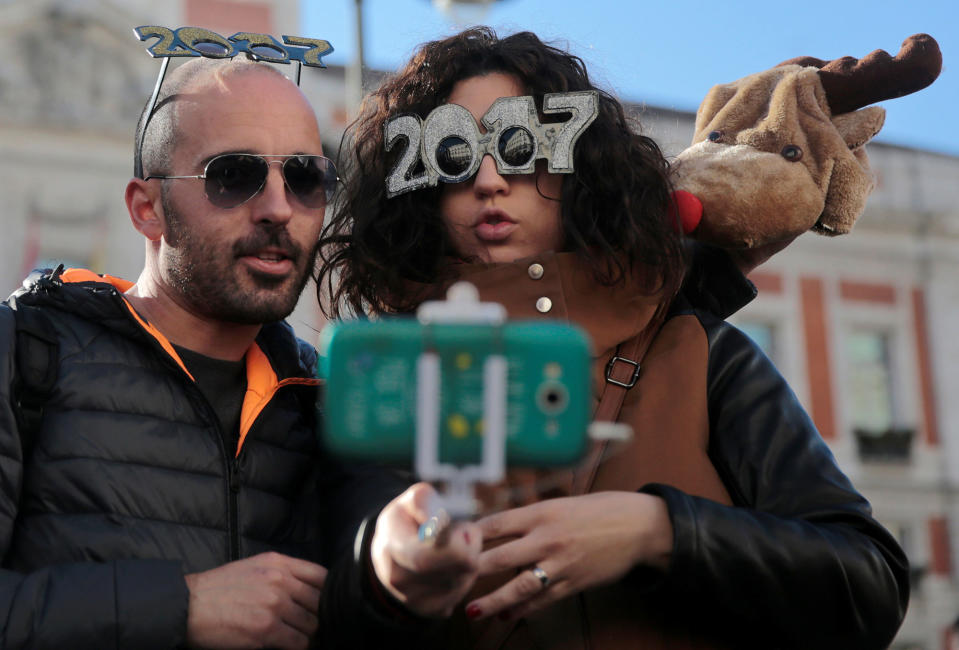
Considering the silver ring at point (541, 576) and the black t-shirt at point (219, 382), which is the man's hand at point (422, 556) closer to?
the silver ring at point (541, 576)

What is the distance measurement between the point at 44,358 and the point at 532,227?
3.36ft

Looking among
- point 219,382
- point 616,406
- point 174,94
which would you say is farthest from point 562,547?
point 174,94

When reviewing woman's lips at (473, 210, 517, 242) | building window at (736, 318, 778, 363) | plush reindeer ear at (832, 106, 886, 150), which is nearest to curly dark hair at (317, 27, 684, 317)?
woman's lips at (473, 210, 517, 242)

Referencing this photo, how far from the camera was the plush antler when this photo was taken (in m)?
2.76

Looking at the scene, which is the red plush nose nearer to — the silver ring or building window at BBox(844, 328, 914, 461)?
the silver ring

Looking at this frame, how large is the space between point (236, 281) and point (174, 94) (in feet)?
1.78

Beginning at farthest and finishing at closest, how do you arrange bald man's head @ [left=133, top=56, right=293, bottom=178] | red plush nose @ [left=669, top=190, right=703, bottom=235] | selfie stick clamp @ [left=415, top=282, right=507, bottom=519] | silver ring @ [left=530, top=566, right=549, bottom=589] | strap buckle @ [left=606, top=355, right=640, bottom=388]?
bald man's head @ [left=133, top=56, right=293, bottom=178] → red plush nose @ [left=669, top=190, right=703, bottom=235] → strap buckle @ [left=606, top=355, right=640, bottom=388] → silver ring @ [left=530, top=566, right=549, bottom=589] → selfie stick clamp @ [left=415, top=282, right=507, bottom=519]

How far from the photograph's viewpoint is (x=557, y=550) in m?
1.98

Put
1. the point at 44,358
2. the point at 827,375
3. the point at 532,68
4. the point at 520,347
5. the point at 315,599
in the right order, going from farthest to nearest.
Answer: the point at 827,375 → the point at 532,68 → the point at 44,358 → the point at 315,599 → the point at 520,347

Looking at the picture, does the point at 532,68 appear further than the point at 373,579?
Yes

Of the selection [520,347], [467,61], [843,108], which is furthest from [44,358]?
[843,108]

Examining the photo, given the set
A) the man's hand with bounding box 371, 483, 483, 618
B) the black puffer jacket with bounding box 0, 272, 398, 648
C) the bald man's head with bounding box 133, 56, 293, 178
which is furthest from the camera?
the bald man's head with bounding box 133, 56, 293, 178

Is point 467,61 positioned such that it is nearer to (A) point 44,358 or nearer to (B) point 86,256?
(A) point 44,358

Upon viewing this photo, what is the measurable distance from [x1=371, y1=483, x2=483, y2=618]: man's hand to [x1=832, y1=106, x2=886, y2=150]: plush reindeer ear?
62.3 inches
